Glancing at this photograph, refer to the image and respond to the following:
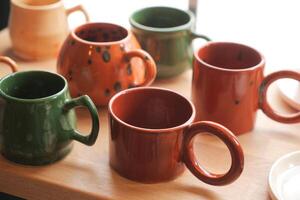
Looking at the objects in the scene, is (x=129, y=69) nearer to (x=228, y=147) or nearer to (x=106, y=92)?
(x=106, y=92)

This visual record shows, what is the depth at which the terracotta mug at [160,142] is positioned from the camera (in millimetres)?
613

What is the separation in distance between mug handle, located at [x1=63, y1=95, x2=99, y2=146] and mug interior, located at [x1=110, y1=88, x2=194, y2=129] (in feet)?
0.09

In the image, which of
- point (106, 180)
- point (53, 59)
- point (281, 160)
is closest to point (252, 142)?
point (281, 160)

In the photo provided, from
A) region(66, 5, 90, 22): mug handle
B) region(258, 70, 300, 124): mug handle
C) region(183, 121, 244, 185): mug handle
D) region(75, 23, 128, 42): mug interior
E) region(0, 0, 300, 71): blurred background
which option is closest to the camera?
region(183, 121, 244, 185): mug handle

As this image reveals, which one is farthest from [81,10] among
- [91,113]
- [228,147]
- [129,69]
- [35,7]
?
[228,147]

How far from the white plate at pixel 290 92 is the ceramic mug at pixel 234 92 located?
0.18 feet

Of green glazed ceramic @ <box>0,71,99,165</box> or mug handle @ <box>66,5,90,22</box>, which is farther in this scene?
mug handle @ <box>66,5,90,22</box>

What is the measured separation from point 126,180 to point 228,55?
0.26 m

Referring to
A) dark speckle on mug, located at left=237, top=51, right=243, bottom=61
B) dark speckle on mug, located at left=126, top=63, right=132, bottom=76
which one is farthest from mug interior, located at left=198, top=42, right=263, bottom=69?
dark speckle on mug, located at left=126, top=63, right=132, bottom=76

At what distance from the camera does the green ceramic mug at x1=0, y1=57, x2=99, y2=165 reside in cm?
64

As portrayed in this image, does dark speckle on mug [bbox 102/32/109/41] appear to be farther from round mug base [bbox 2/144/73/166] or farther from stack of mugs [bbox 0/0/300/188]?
round mug base [bbox 2/144/73/166]

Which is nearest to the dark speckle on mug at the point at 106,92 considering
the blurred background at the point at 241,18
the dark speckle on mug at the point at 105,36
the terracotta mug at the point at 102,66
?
the terracotta mug at the point at 102,66

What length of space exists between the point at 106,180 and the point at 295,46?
609mm

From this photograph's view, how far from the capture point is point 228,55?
80cm
